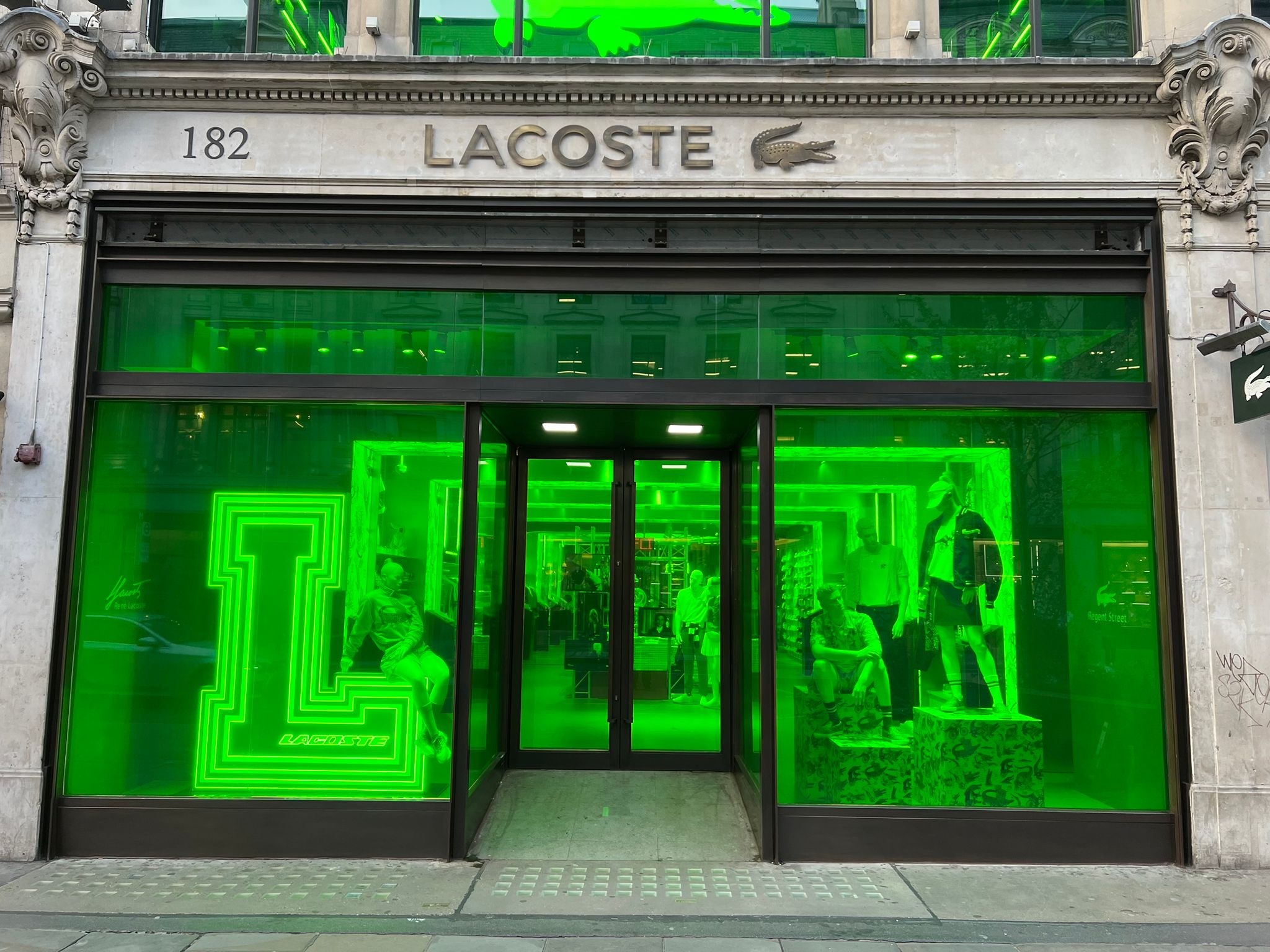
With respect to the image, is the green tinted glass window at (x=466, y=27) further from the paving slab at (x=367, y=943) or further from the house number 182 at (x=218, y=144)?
the paving slab at (x=367, y=943)

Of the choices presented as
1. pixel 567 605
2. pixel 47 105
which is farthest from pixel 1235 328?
pixel 47 105

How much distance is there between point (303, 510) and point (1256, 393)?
750cm

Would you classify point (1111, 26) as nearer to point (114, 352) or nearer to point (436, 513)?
point (436, 513)

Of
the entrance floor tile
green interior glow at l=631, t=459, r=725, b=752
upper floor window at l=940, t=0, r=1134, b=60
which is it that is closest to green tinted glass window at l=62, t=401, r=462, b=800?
the entrance floor tile

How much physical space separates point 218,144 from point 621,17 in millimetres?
3665

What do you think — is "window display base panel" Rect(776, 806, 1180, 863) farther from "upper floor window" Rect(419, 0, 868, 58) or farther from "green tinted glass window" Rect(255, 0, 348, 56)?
"green tinted glass window" Rect(255, 0, 348, 56)

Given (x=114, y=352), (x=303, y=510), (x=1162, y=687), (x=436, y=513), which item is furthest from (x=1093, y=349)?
(x=114, y=352)

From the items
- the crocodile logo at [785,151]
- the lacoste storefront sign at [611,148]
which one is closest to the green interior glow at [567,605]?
the lacoste storefront sign at [611,148]

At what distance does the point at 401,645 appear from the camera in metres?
7.04

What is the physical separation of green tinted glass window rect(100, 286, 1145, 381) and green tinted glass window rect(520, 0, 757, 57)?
230 centimetres

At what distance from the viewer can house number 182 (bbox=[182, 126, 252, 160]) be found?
7.34 m

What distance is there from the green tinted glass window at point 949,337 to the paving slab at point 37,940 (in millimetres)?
6134

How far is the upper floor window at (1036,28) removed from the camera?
763cm
